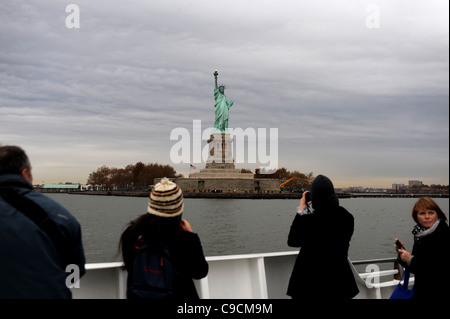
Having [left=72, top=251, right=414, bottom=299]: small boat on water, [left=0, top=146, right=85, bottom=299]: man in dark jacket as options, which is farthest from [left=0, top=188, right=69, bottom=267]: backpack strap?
[left=72, top=251, right=414, bottom=299]: small boat on water

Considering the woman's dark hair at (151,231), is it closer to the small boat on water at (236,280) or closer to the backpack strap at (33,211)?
the backpack strap at (33,211)

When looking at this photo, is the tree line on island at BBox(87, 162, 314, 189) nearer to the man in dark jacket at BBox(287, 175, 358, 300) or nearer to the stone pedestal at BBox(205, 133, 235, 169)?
the stone pedestal at BBox(205, 133, 235, 169)

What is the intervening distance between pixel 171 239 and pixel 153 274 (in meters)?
0.18

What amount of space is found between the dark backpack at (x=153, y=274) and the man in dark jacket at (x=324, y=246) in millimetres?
997

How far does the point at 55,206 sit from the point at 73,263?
321 mm

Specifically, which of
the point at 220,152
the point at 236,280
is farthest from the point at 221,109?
the point at 236,280

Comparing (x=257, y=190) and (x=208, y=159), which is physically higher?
(x=208, y=159)

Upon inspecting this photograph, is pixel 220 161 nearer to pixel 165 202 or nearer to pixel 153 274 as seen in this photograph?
pixel 165 202

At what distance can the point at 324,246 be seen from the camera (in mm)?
2492

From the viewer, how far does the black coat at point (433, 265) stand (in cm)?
226
